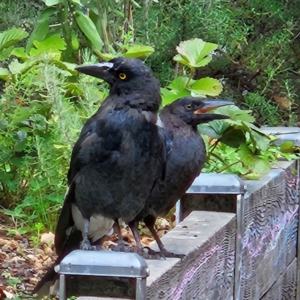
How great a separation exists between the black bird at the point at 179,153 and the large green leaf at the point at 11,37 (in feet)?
3.28

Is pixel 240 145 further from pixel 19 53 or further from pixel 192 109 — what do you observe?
pixel 19 53

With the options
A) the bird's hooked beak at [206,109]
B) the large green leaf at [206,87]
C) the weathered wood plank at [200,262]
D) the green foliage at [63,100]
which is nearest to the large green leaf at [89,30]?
the green foliage at [63,100]

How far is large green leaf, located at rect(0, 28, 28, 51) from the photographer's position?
3.72 metres

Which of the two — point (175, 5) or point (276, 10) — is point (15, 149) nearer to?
point (175, 5)

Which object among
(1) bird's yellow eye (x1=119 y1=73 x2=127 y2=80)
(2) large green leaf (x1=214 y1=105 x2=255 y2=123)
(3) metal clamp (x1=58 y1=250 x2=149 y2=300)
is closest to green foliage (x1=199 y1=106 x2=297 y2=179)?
(2) large green leaf (x1=214 y1=105 x2=255 y2=123)

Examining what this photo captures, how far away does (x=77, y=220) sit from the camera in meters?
2.81

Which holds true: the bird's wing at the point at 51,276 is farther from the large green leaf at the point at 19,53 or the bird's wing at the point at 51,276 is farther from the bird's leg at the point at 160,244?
the large green leaf at the point at 19,53

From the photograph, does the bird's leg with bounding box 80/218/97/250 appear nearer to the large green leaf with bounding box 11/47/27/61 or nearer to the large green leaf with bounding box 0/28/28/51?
the large green leaf with bounding box 0/28/28/51

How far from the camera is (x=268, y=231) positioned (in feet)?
11.6

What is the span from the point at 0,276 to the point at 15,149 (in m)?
0.76

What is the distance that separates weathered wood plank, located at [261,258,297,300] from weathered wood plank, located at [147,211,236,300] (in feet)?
2.31

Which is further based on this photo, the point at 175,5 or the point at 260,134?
the point at 175,5

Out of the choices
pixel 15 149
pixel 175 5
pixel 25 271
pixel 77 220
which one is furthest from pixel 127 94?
pixel 175 5

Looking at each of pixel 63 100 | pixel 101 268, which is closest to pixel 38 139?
pixel 63 100
